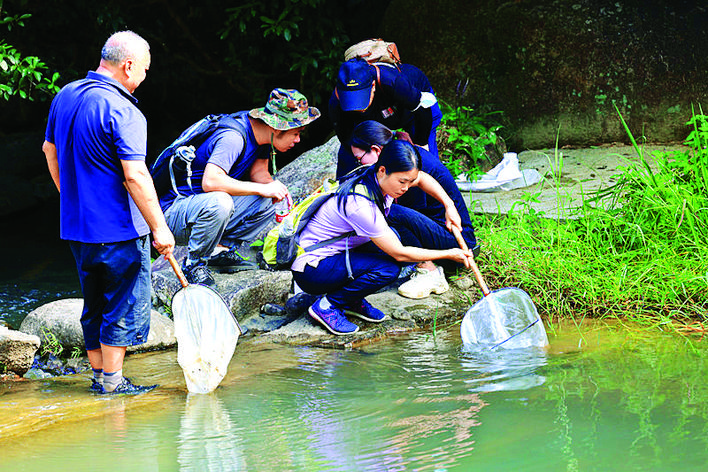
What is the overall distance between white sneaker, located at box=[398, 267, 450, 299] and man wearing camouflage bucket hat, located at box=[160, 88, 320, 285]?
1.05m

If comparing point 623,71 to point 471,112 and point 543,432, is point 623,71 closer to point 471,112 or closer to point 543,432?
point 471,112

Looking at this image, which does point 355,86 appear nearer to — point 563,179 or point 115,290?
point 115,290

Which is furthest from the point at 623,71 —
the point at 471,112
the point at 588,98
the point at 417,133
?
the point at 417,133

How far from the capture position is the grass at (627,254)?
4.83 m

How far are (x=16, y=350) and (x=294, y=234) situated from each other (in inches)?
65.5

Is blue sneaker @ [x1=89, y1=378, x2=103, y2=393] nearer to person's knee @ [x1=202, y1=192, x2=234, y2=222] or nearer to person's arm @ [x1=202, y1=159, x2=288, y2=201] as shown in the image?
person's knee @ [x1=202, y1=192, x2=234, y2=222]

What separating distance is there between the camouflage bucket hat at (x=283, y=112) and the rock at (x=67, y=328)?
56.8 inches

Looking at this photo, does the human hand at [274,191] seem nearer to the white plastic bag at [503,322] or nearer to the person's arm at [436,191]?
the person's arm at [436,191]

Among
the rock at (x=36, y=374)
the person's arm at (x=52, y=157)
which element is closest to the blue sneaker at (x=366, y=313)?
the rock at (x=36, y=374)

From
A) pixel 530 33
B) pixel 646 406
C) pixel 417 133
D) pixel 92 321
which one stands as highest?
pixel 530 33

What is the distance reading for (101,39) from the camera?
8.23 m

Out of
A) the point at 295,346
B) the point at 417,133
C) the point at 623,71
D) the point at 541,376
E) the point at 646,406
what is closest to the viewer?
the point at 646,406

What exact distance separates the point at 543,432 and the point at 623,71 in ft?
18.4

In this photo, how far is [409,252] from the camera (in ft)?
14.5
